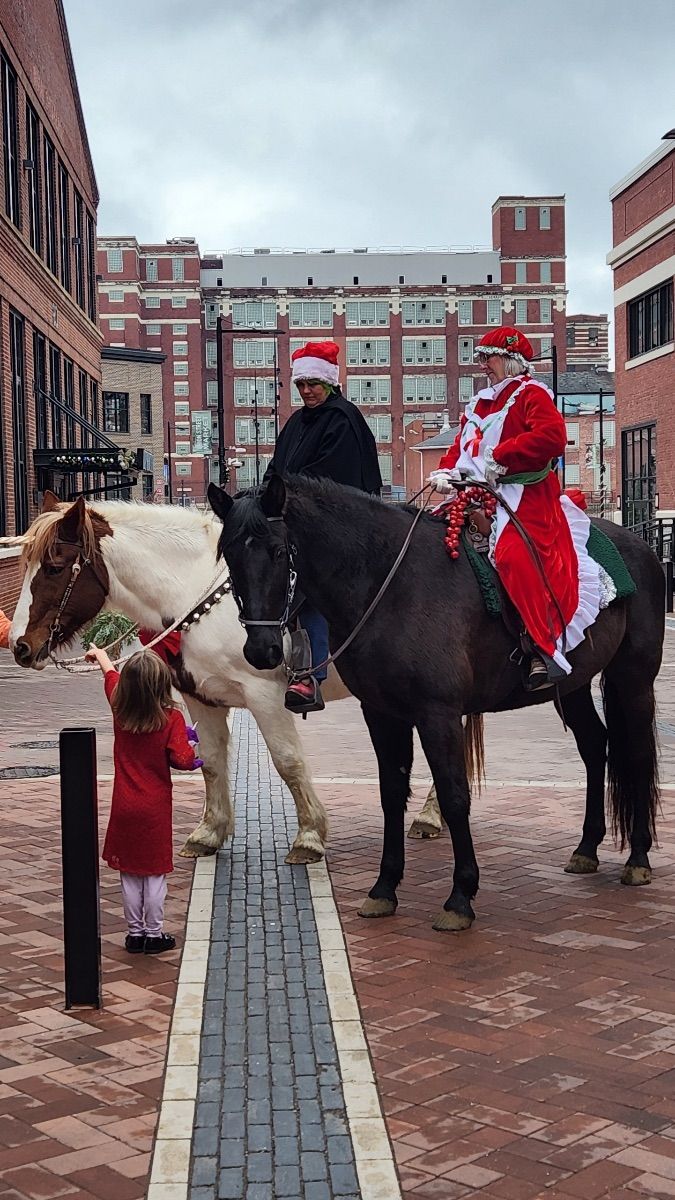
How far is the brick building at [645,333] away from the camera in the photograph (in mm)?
37656

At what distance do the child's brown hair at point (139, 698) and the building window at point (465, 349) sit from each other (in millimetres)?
92274

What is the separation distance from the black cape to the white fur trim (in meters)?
0.13

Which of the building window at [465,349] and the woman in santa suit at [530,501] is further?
the building window at [465,349]

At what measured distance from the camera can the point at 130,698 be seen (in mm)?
5660

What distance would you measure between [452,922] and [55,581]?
9.08ft

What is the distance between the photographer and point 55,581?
6.85m

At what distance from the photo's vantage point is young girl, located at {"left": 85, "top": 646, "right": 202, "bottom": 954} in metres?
5.64

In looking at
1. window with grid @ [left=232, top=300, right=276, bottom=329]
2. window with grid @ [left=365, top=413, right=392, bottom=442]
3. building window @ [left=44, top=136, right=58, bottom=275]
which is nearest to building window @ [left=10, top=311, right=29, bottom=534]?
building window @ [left=44, top=136, right=58, bottom=275]

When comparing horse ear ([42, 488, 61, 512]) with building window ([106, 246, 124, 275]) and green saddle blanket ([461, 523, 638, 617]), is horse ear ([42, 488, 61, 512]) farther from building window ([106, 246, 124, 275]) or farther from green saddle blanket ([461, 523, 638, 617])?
building window ([106, 246, 124, 275])

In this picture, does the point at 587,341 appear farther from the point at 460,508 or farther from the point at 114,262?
the point at 460,508

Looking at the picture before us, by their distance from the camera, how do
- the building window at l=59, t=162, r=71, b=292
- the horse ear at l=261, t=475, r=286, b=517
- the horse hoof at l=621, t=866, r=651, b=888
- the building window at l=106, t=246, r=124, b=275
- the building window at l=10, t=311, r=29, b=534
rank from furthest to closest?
the building window at l=106, t=246, r=124, b=275 → the building window at l=59, t=162, r=71, b=292 → the building window at l=10, t=311, r=29, b=534 → the horse hoof at l=621, t=866, r=651, b=888 → the horse ear at l=261, t=475, r=286, b=517

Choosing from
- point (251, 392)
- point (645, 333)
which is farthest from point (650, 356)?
point (251, 392)

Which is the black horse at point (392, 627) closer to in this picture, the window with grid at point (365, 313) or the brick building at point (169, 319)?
the brick building at point (169, 319)

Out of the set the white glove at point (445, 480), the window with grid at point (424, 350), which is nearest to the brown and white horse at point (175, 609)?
the white glove at point (445, 480)
